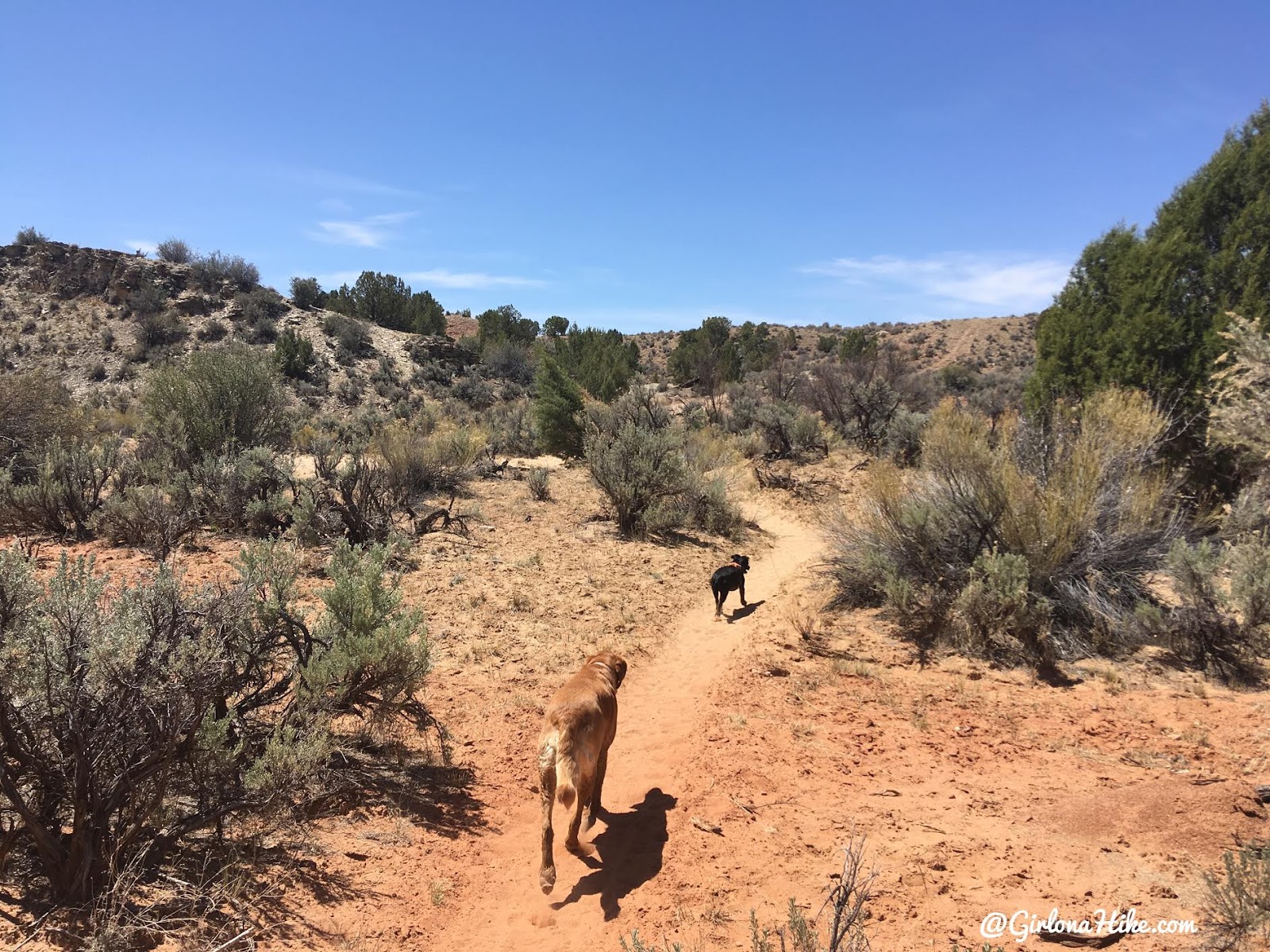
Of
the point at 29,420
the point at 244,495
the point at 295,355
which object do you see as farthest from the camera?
the point at 295,355

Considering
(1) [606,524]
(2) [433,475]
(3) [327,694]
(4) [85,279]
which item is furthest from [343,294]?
(3) [327,694]

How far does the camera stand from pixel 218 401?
14.3 m

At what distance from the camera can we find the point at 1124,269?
33.1 ft

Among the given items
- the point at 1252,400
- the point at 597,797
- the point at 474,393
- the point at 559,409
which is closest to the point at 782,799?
the point at 597,797

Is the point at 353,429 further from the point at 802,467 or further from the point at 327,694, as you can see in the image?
the point at 327,694

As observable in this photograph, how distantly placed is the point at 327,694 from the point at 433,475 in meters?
9.91

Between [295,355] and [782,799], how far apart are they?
33.5 meters

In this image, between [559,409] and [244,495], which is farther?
[559,409]

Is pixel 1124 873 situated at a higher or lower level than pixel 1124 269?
lower

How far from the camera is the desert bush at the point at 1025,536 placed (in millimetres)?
6633

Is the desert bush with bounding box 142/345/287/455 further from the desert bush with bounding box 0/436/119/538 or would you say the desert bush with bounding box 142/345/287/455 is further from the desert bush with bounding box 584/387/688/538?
the desert bush with bounding box 584/387/688/538

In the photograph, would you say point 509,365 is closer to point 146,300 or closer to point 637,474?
point 146,300

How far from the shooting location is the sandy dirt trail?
327 cm

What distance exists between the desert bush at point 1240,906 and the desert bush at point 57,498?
12.6m
